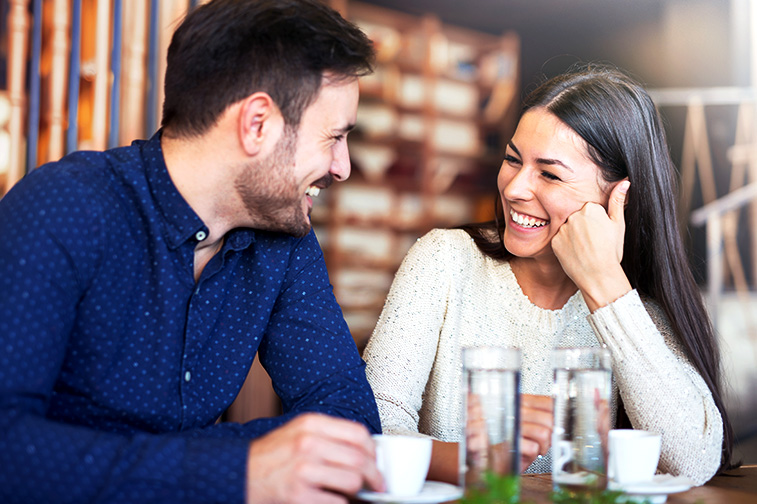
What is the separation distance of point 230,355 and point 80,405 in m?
0.25

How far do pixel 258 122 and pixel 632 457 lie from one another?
728 millimetres

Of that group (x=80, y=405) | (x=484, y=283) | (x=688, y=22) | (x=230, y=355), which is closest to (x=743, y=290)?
(x=688, y=22)

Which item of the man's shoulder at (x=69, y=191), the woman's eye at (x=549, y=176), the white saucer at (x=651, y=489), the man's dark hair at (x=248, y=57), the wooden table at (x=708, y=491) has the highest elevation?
the man's dark hair at (x=248, y=57)

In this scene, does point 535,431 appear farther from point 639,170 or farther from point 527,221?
point 639,170

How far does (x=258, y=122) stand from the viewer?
1190 millimetres

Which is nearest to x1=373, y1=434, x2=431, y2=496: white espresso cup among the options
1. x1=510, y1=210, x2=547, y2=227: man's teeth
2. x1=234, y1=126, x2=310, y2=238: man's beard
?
x1=234, y1=126, x2=310, y2=238: man's beard

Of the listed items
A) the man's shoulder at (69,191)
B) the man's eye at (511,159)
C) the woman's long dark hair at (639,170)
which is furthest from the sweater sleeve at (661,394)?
the man's shoulder at (69,191)

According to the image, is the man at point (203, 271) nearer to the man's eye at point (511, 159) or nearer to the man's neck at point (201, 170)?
the man's neck at point (201, 170)

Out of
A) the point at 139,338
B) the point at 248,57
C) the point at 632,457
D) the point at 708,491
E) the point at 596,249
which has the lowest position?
the point at 708,491

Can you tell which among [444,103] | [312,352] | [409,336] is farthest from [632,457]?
[444,103]

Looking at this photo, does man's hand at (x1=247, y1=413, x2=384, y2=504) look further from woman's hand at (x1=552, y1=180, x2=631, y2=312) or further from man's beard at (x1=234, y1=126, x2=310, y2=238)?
woman's hand at (x1=552, y1=180, x2=631, y2=312)

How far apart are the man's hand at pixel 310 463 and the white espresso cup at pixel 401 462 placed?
0.05 ft

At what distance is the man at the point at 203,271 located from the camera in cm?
90

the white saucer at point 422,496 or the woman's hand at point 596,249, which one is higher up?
the woman's hand at point 596,249
